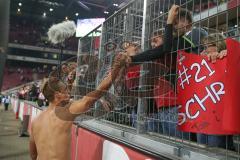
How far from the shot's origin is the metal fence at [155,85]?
198cm

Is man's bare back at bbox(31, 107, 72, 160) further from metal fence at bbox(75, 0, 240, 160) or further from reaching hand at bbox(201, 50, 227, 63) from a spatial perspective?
reaching hand at bbox(201, 50, 227, 63)

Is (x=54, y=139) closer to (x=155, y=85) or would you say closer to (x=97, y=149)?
(x=97, y=149)

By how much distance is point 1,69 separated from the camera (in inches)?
103

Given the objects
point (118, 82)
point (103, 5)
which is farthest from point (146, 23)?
point (103, 5)

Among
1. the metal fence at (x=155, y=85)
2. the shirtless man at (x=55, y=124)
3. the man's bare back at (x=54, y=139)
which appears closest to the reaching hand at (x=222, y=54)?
the metal fence at (x=155, y=85)

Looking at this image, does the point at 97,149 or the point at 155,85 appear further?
the point at 97,149

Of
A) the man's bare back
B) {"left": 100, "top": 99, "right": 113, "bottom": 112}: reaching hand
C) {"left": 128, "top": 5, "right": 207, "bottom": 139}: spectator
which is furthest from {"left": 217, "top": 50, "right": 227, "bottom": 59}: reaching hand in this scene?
the man's bare back

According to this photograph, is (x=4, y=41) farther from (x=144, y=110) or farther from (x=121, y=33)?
(x=121, y=33)

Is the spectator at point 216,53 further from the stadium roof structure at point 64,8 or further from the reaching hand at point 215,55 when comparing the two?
the stadium roof structure at point 64,8

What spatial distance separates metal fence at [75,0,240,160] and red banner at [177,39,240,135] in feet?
0.40

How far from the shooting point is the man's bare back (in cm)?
296

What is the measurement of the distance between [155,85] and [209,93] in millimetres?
652

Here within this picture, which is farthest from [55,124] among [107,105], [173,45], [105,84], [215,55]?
[215,55]

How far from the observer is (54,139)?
297 cm
